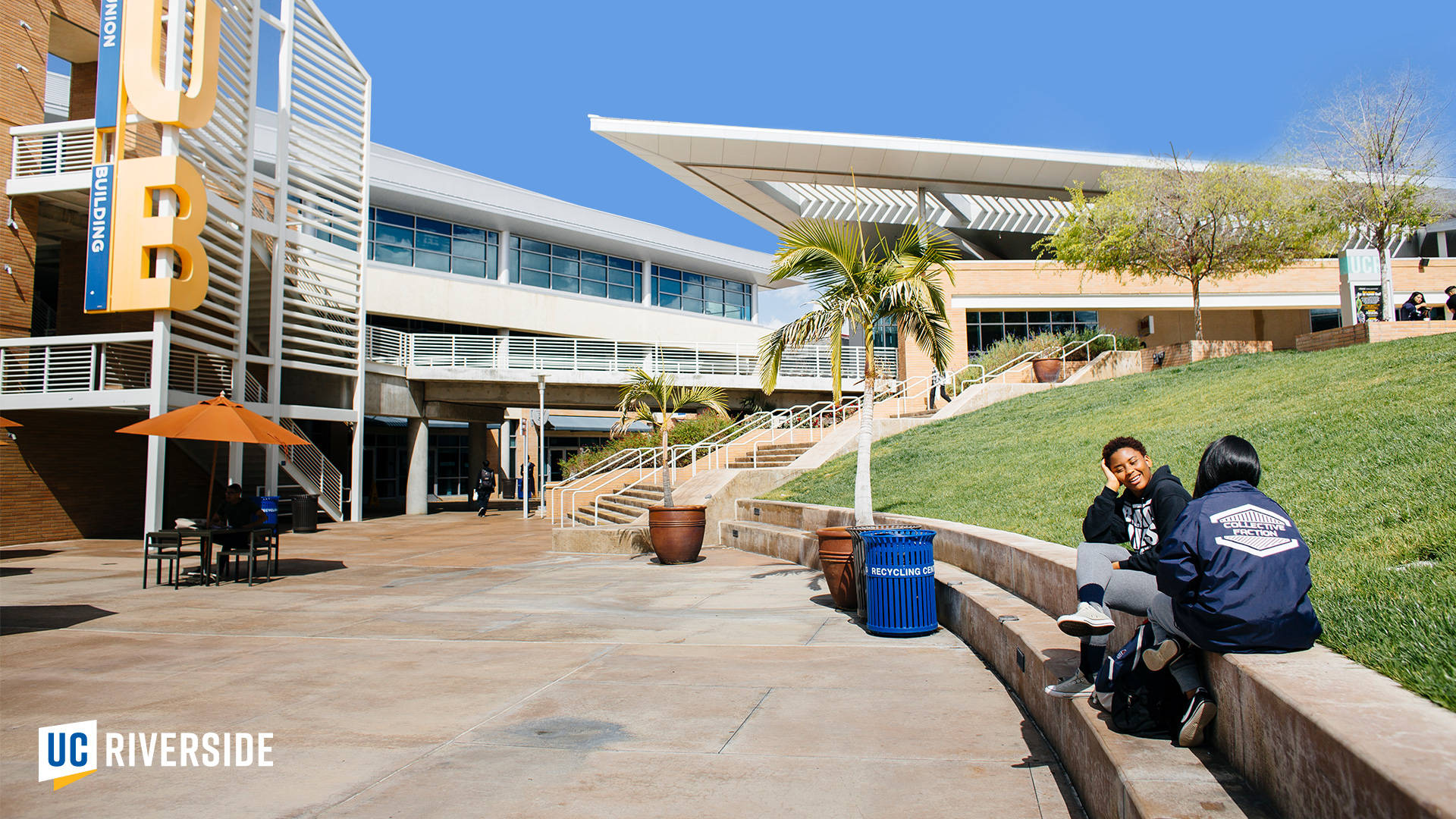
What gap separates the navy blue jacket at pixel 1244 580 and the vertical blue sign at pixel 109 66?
21186 mm

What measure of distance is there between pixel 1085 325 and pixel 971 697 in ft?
112

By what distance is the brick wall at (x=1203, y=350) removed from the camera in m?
21.9

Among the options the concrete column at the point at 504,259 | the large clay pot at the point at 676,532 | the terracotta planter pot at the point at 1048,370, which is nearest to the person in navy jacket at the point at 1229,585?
the large clay pot at the point at 676,532

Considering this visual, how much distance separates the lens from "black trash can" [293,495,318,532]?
22.6 meters

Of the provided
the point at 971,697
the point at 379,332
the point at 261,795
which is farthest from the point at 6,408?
the point at 971,697

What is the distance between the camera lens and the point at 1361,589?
4051 mm

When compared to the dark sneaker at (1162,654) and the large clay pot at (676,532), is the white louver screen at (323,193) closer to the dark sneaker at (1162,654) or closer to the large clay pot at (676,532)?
the large clay pot at (676,532)

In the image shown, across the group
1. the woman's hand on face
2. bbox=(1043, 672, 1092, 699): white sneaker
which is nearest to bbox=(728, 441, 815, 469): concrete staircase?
the woman's hand on face

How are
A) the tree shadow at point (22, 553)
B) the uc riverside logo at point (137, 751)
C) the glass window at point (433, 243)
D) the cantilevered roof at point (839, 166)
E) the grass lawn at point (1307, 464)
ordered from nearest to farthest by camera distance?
1. the grass lawn at point (1307, 464)
2. the uc riverside logo at point (137, 751)
3. the tree shadow at point (22, 553)
4. the cantilevered roof at point (839, 166)
5. the glass window at point (433, 243)

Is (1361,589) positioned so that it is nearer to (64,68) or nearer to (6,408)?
(6,408)

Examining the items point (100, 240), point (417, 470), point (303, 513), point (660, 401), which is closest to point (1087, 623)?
point (660, 401)

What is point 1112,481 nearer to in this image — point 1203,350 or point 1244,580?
→ point 1244,580

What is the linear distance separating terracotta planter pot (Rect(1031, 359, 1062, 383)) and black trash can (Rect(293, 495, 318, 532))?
20.2 metres

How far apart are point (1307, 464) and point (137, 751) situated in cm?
862
